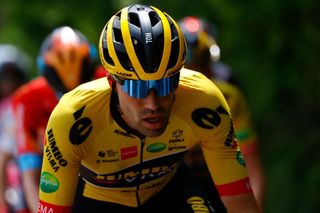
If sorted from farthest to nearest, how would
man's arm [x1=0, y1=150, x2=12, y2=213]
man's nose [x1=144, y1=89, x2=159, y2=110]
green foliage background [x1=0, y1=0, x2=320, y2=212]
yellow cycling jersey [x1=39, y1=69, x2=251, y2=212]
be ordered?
green foliage background [x1=0, y1=0, x2=320, y2=212] < man's arm [x1=0, y1=150, x2=12, y2=213] < yellow cycling jersey [x1=39, y1=69, x2=251, y2=212] < man's nose [x1=144, y1=89, x2=159, y2=110]

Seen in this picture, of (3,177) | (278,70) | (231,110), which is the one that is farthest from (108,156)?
(278,70)

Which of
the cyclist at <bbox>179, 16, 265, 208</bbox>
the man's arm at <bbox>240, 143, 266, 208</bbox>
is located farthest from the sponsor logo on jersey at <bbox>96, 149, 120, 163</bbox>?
the man's arm at <bbox>240, 143, 266, 208</bbox>

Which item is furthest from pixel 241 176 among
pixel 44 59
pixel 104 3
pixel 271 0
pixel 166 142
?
pixel 104 3

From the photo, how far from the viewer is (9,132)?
8461 millimetres

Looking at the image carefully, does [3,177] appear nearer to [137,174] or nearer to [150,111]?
[137,174]

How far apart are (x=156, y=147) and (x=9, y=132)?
117 inches

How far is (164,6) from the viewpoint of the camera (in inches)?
438

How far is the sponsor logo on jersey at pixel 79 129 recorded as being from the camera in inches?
211

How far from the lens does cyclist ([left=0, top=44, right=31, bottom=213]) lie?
8273 millimetres

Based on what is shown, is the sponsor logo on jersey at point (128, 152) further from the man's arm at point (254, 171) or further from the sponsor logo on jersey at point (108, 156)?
the man's arm at point (254, 171)

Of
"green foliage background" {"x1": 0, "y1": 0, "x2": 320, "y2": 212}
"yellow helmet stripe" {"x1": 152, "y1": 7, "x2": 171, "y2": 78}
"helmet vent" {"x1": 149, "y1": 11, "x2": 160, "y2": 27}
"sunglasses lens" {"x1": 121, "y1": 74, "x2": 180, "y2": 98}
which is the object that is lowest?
"green foliage background" {"x1": 0, "y1": 0, "x2": 320, "y2": 212}

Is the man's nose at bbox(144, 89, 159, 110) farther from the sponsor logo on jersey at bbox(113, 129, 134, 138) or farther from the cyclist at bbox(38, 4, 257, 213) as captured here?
the sponsor logo on jersey at bbox(113, 129, 134, 138)

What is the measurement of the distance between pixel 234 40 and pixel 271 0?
2.59 feet

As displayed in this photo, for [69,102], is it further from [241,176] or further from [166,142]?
[241,176]
